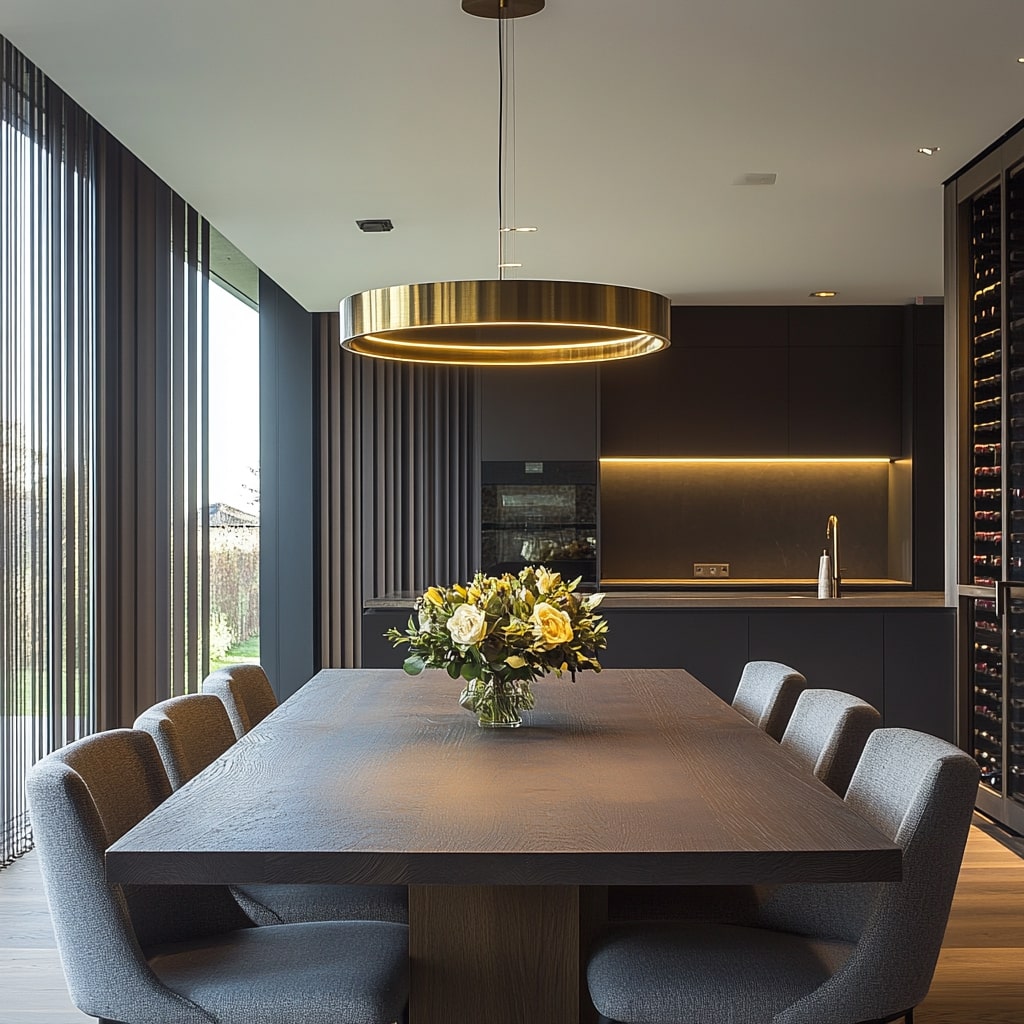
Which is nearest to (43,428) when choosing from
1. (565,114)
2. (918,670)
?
(565,114)

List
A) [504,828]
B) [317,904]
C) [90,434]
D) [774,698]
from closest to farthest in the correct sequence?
[504,828]
[317,904]
[774,698]
[90,434]

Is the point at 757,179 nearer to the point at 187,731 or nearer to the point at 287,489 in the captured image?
the point at 187,731

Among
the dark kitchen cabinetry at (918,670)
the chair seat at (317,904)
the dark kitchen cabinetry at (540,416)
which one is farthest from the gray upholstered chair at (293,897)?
the dark kitchen cabinetry at (540,416)

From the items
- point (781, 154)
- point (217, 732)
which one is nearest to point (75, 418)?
point (217, 732)

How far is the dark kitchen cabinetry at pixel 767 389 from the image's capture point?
7.32 meters

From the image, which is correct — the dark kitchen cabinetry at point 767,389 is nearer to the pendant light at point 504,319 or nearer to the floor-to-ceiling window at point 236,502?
the floor-to-ceiling window at point 236,502

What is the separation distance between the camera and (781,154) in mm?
4523

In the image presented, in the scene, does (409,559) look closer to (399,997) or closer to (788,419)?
(788,419)

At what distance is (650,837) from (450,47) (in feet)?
8.29

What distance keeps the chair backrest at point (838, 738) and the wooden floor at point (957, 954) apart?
715mm

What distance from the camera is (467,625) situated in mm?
2588

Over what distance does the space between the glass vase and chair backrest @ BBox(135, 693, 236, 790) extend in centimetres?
63

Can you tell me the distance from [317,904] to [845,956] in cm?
109

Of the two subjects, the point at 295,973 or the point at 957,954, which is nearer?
the point at 295,973
